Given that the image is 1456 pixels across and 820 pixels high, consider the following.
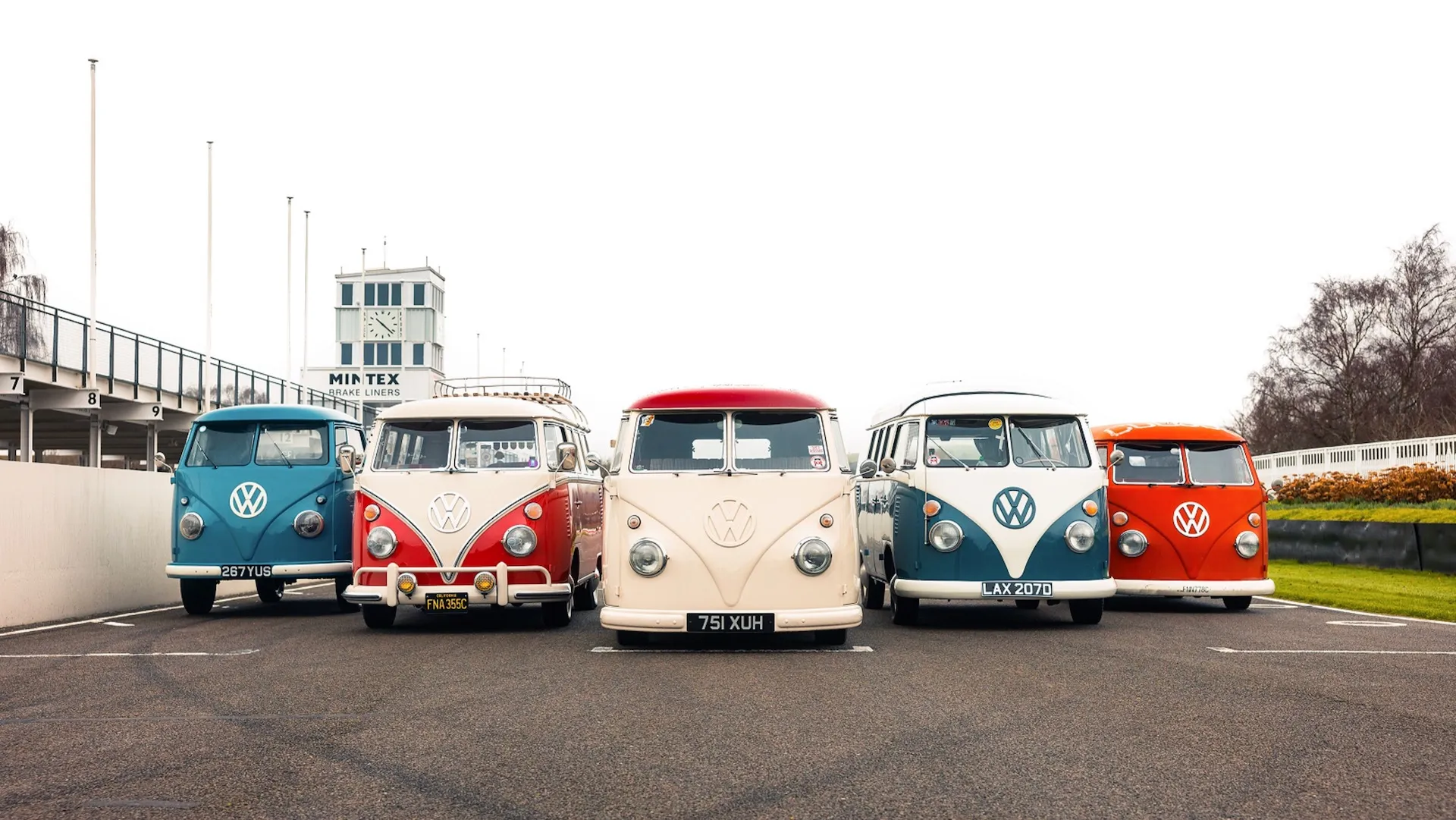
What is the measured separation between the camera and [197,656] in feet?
38.0

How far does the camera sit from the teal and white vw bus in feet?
44.4

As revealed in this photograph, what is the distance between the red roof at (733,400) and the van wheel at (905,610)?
3058 mm

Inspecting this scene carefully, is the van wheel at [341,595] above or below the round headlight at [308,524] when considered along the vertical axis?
below

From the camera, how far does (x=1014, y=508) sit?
44.9 ft

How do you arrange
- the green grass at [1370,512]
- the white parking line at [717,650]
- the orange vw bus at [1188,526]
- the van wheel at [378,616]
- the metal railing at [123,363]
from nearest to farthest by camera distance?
the white parking line at [717,650] → the van wheel at [378,616] → the orange vw bus at [1188,526] → the green grass at [1370,512] → the metal railing at [123,363]

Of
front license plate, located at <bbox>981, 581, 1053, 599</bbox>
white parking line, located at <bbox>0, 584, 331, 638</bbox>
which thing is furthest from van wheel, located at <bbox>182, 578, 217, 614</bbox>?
front license plate, located at <bbox>981, 581, 1053, 599</bbox>

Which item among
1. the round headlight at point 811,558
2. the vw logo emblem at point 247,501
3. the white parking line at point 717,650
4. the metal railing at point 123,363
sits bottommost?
the white parking line at point 717,650

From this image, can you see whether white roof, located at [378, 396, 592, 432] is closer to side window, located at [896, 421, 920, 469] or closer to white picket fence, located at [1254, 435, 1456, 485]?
side window, located at [896, 421, 920, 469]

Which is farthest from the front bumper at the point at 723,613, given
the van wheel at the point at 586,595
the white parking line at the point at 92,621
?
the white parking line at the point at 92,621

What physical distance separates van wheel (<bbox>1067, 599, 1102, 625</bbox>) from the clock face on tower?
298ft

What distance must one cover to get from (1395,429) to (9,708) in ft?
235

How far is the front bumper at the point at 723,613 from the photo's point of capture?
37.1 ft

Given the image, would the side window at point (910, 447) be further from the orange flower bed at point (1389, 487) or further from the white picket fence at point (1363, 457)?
the white picket fence at point (1363, 457)

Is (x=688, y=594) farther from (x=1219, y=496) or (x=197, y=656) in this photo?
(x=1219, y=496)
